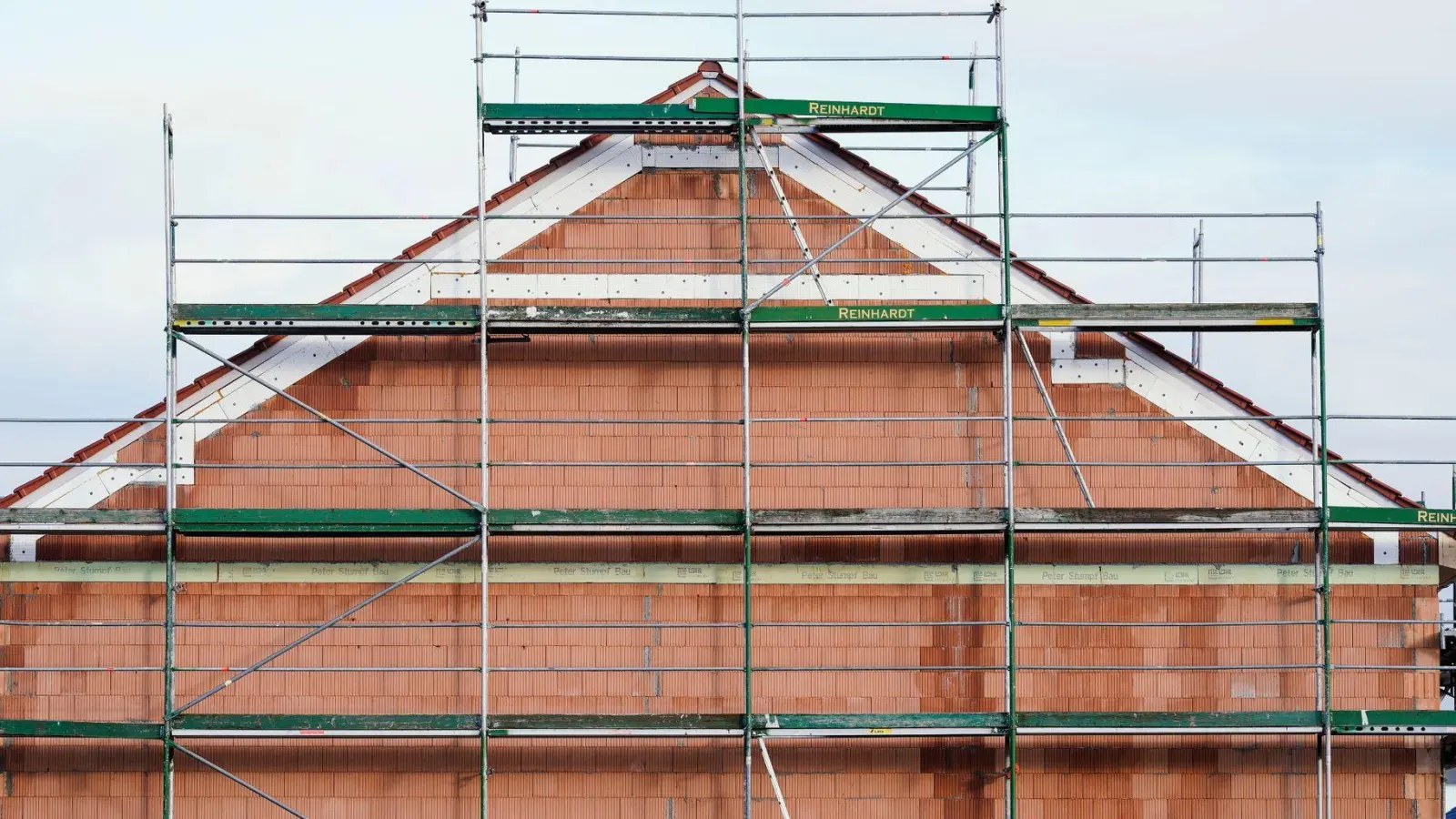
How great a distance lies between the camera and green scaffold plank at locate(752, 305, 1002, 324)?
704 inches

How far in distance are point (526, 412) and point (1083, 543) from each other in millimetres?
5906

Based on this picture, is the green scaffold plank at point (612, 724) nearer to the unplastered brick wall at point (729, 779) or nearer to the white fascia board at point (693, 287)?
the unplastered brick wall at point (729, 779)

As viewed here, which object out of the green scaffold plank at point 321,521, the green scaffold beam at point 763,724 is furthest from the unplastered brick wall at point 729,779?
the green scaffold plank at point 321,521

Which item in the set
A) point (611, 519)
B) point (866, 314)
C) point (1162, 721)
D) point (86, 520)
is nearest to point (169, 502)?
point (86, 520)

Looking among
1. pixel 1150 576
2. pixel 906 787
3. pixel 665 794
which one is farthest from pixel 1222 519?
pixel 665 794

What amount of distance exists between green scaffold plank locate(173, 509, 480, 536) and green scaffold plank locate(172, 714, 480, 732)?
72.3 inches

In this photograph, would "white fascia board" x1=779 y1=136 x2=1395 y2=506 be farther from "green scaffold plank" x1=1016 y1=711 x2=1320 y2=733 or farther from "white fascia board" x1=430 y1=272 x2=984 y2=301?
"green scaffold plank" x1=1016 y1=711 x2=1320 y2=733

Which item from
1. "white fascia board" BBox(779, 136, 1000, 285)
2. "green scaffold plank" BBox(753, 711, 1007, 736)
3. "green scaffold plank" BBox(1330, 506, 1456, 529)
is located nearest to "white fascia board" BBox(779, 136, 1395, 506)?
"white fascia board" BBox(779, 136, 1000, 285)

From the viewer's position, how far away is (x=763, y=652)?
59.9 feet

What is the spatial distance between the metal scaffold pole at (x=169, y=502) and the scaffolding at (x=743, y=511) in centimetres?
3

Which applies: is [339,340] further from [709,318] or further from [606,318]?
[709,318]

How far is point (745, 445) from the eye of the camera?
17.7 meters

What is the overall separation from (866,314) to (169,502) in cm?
716

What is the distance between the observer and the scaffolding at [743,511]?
57.8 ft
